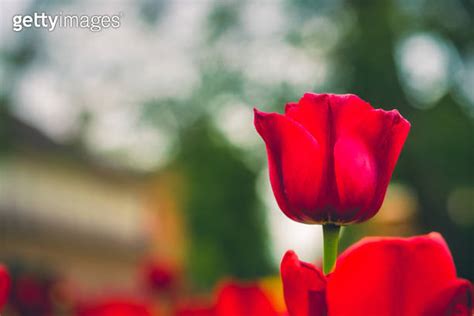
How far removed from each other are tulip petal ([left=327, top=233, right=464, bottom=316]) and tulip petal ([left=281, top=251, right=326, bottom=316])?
24mm

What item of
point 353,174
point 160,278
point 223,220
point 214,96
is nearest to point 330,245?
point 353,174

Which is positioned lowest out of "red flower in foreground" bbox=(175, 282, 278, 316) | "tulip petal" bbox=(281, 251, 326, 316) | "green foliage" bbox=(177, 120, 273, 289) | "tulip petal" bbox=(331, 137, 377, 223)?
"green foliage" bbox=(177, 120, 273, 289)

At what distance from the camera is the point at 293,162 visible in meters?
0.62

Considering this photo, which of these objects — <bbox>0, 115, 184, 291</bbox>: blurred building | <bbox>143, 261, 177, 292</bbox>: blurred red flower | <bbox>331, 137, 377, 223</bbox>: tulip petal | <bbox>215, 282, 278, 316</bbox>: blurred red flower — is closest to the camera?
<bbox>331, 137, 377, 223</bbox>: tulip petal

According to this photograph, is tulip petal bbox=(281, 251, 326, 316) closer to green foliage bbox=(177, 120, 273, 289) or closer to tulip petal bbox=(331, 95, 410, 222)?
tulip petal bbox=(331, 95, 410, 222)

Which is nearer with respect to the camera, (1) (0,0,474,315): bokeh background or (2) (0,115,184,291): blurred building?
(1) (0,0,474,315): bokeh background

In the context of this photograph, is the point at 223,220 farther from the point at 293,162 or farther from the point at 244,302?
the point at 293,162

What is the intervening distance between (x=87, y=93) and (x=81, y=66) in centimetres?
50

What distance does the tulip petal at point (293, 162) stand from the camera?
2.02ft

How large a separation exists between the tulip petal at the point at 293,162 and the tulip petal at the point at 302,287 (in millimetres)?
91

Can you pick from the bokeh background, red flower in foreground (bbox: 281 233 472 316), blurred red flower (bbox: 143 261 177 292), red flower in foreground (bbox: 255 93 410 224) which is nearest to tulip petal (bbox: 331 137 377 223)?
red flower in foreground (bbox: 255 93 410 224)

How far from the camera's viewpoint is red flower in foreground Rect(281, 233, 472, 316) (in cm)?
50

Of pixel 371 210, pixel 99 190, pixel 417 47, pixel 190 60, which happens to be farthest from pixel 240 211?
pixel 371 210

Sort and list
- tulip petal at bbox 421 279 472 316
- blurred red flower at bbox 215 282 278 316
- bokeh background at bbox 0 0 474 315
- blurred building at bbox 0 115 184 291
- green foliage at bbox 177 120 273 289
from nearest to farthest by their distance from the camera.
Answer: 1. tulip petal at bbox 421 279 472 316
2. blurred red flower at bbox 215 282 278 316
3. bokeh background at bbox 0 0 474 315
4. blurred building at bbox 0 115 184 291
5. green foliage at bbox 177 120 273 289
